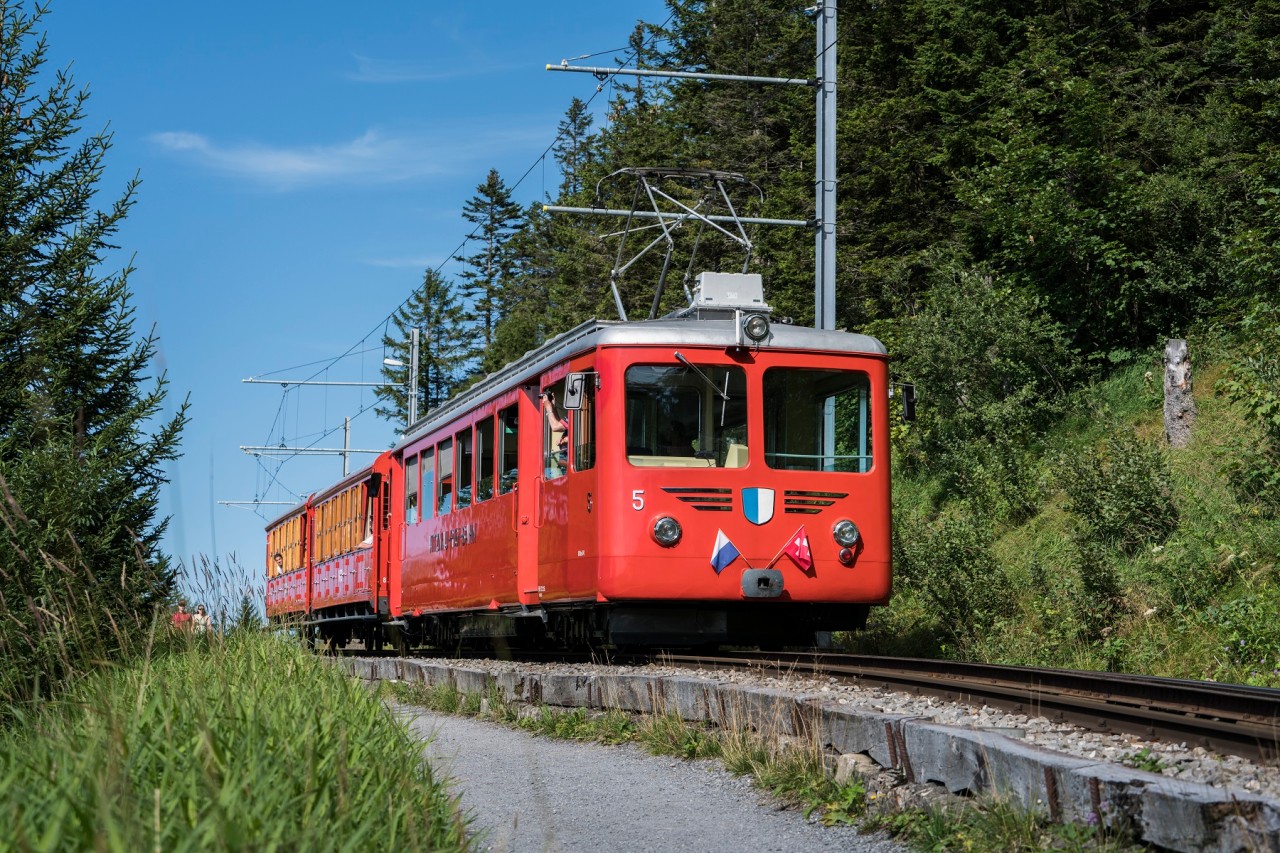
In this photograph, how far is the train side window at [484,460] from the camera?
1436cm

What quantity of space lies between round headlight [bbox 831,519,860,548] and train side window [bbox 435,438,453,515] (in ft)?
18.0

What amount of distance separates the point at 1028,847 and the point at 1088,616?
8153 mm

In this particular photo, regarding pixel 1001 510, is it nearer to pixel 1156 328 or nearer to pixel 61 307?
pixel 1156 328

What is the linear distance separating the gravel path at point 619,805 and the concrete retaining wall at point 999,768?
35cm

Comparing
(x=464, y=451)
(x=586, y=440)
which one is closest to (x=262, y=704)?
(x=586, y=440)

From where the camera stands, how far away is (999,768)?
5.16 metres

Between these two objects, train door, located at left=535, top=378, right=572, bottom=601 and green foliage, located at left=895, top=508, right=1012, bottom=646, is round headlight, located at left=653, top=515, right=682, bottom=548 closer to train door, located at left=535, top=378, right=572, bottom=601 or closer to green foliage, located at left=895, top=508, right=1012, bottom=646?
train door, located at left=535, top=378, right=572, bottom=601

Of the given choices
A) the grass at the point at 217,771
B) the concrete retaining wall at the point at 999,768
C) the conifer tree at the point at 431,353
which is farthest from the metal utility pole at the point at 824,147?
the conifer tree at the point at 431,353

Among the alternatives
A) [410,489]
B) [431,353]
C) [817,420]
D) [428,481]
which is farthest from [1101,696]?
[431,353]

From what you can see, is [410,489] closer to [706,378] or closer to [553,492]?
[553,492]

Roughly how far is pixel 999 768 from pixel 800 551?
6550 millimetres

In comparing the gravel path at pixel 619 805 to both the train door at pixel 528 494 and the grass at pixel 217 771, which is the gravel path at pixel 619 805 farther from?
the train door at pixel 528 494

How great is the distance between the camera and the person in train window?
12.4m

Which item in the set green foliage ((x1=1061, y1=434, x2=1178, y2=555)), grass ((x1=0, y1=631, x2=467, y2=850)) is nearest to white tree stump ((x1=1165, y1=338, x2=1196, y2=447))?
green foliage ((x1=1061, y1=434, x2=1178, y2=555))
